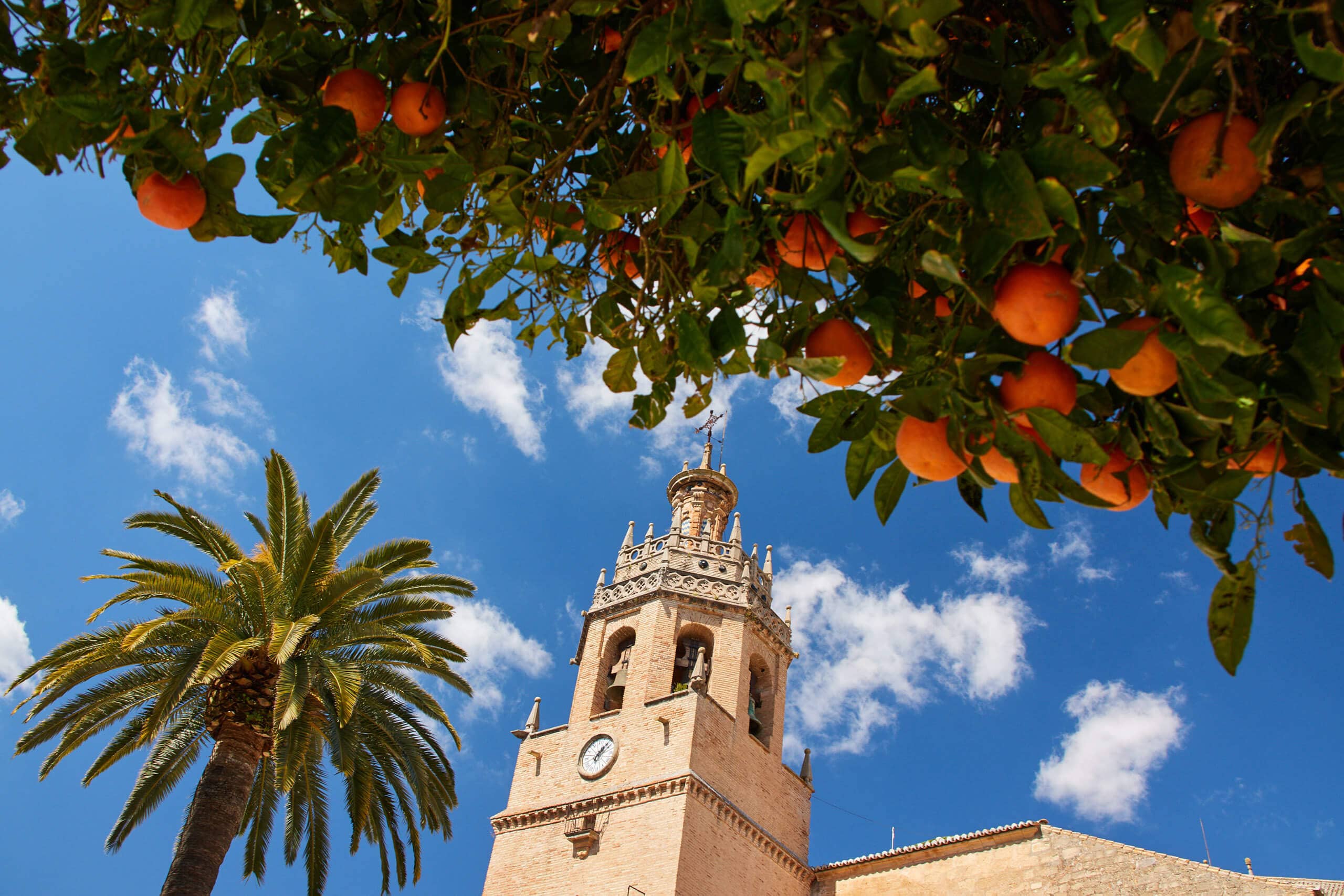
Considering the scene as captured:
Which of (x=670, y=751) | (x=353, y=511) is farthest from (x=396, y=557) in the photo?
(x=670, y=751)

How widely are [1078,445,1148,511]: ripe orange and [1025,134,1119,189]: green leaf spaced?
0.56 metres

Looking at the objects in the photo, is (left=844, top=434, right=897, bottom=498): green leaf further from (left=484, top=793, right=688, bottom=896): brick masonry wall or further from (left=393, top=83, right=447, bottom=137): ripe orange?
(left=484, top=793, right=688, bottom=896): brick masonry wall

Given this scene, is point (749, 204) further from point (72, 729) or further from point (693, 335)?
point (72, 729)

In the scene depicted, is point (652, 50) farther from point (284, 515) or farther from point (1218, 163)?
point (284, 515)

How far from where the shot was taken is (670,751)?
2384 centimetres

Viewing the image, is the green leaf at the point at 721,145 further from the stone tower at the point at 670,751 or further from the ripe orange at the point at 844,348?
the stone tower at the point at 670,751

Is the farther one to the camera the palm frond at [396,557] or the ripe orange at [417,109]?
the palm frond at [396,557]

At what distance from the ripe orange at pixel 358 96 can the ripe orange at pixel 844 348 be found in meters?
1.05

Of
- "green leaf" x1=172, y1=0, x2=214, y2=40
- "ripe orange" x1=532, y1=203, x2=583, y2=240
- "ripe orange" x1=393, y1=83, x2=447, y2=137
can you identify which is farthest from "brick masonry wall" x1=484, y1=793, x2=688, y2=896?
"green leaf" x1=172, y1=0, x2=214, y2=40

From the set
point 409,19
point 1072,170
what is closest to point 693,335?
point 1072,170

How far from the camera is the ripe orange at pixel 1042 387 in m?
1.98

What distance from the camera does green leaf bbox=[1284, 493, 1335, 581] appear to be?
212 cm

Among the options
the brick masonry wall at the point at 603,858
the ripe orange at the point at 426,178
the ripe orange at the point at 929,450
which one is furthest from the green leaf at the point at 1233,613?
the brick masonry wall at the point at 603,858

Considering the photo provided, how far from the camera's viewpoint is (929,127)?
6.52 feet
